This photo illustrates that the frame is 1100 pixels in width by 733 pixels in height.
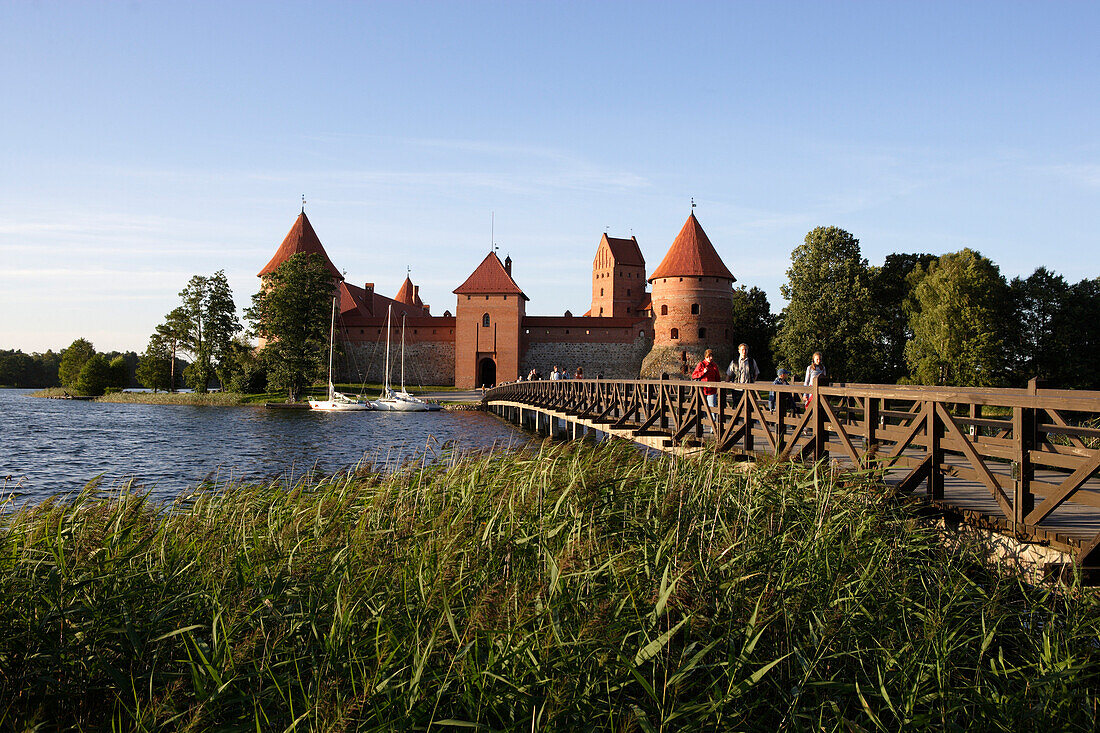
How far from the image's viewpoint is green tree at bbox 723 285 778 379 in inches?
1971

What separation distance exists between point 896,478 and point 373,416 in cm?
2769

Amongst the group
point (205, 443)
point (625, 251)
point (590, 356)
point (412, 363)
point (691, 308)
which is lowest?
point (205, 443)

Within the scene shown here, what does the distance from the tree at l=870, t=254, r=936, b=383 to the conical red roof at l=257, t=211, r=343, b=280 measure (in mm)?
35006

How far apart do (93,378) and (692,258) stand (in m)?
40.0

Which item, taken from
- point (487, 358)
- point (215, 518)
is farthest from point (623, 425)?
point (487, 358)

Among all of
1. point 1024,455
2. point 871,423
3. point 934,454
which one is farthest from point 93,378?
point 1024,455

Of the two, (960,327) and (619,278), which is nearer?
(960,327)

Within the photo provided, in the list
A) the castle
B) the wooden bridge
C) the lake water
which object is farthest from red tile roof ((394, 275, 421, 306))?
the wooden bridge

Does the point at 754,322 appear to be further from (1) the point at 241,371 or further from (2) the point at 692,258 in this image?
(1) the point at 241,371

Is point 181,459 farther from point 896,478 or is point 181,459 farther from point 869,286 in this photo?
point 869,286

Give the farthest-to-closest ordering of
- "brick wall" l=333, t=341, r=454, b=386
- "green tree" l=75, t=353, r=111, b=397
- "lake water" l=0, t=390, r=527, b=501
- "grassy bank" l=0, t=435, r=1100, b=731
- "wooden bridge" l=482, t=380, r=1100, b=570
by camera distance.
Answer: "brick wall" l=333, t=341, r=454, b=386 → "green tree" l=75, t=353, r=111, b=397 → "lake water" l=0, t=390, r=527, b=501 → "wooden bridge" l=482, t=380, r=1100, b=570 → "grassy bank" l=0, t=435, r=1100, b=731

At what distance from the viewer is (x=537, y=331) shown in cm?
4916

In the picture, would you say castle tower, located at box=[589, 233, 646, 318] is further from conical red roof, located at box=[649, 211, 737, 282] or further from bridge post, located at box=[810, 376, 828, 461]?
bridge post, located at box=[810, 376, 828, 461]

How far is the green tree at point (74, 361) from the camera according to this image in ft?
176
